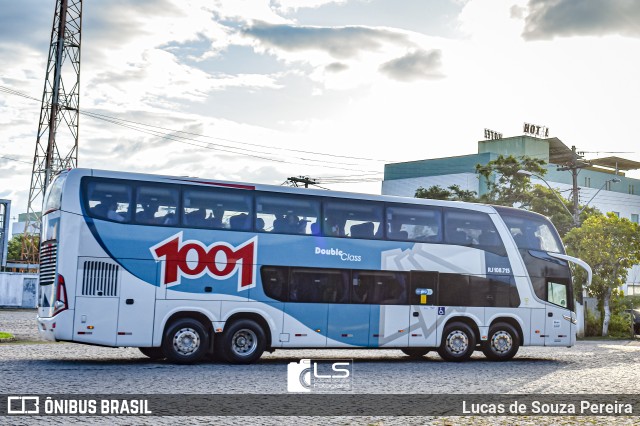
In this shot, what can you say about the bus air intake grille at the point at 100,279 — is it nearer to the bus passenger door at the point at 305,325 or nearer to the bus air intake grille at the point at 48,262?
the bus air intake grille at the point at 48,262

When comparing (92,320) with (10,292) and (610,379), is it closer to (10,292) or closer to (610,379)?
(610,379)

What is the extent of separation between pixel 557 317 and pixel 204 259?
409 inches

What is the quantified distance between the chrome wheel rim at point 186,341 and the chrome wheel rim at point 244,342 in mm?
920

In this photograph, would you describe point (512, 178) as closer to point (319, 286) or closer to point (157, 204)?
point (319, 286)

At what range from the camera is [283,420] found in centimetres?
1027

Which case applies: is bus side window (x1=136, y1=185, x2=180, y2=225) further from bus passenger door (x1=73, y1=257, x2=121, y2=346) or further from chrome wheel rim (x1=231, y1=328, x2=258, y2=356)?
chrome wheel rim (x1=231, y1=328, x2=258, y2=356)

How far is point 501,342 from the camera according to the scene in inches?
890

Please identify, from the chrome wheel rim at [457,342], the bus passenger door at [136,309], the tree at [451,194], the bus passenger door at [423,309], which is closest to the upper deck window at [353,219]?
the bus passenger door at [423,309]

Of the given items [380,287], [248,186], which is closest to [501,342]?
[380,287]

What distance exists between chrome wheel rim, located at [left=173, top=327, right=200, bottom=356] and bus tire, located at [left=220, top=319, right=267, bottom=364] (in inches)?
25.3

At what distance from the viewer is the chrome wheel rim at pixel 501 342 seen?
73.8 ft

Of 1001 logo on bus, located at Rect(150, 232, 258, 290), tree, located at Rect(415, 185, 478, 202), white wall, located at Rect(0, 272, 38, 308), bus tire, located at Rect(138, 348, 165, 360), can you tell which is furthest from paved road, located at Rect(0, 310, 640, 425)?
tree, located at Rect(415, 185, 478, 202)

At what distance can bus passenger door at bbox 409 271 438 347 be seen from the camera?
21234 mm

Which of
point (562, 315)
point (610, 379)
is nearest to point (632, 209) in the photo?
point (562, 315)
